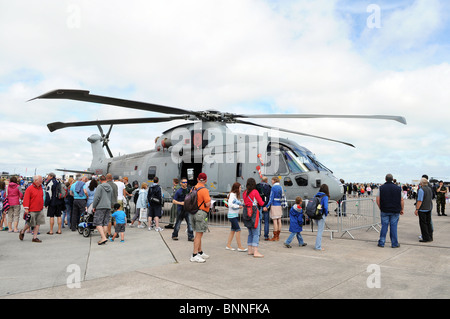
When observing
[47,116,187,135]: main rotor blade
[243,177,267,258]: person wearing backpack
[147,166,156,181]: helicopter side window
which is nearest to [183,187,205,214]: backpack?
[243,177,267,258]: person wearing backpack

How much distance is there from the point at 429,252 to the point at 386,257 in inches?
47.6

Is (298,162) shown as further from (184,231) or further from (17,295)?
(17,295)

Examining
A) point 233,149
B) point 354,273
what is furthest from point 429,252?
point 233,149

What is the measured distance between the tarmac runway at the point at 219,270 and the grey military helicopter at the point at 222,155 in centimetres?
295

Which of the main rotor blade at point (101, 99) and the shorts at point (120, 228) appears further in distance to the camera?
the shorts at point (120, 228)

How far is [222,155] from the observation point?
39.6 feet

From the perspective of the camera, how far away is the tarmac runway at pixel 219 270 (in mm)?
4207

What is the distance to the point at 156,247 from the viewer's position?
7.25m

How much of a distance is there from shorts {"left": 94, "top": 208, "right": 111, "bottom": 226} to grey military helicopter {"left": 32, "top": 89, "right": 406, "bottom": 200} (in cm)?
292

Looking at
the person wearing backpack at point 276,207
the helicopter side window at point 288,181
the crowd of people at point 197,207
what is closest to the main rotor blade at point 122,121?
the crowd of people at point 197,207

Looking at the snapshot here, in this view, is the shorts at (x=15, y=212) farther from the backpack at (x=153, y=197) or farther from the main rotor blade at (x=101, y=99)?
the main rotor blade at (x=101, y=99)

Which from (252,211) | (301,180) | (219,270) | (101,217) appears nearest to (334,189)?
(301,180)

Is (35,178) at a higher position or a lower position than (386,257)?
higher

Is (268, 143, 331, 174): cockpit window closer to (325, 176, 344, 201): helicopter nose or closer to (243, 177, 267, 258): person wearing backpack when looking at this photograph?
(325, 176, 344, 201): helicopter nose
